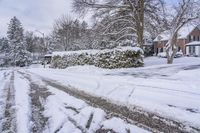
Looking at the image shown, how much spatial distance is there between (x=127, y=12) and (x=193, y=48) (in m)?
33.0

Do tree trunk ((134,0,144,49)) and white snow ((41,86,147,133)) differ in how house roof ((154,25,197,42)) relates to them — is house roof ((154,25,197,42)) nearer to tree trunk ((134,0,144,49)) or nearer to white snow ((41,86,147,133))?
tree trunk ((134,0,144,49))

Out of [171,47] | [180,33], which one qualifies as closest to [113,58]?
[171,47]

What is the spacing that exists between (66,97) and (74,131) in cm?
402

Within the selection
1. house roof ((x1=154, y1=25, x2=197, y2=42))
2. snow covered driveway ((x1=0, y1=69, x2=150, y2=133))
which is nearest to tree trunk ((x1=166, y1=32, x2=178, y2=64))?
house roof ((x1=154, y1=25, x2=197, y2=42))

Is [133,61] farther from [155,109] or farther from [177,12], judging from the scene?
[155,109]

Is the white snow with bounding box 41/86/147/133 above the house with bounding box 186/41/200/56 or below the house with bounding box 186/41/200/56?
below

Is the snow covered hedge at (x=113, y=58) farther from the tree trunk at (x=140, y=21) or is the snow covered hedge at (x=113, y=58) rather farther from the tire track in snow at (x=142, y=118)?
the tire track in snow at (x=142, y=118)

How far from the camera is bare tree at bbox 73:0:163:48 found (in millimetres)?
23516

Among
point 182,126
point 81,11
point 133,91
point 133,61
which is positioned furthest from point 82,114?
point 81,11

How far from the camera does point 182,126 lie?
5.30 m

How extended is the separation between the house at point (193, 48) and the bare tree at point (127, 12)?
29.3 m

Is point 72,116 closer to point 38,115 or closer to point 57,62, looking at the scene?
point 38,115

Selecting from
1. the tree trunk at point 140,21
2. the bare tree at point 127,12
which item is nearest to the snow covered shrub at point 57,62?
the bare tree at point 127,12

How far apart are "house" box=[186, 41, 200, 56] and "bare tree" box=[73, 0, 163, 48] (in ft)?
96.0
